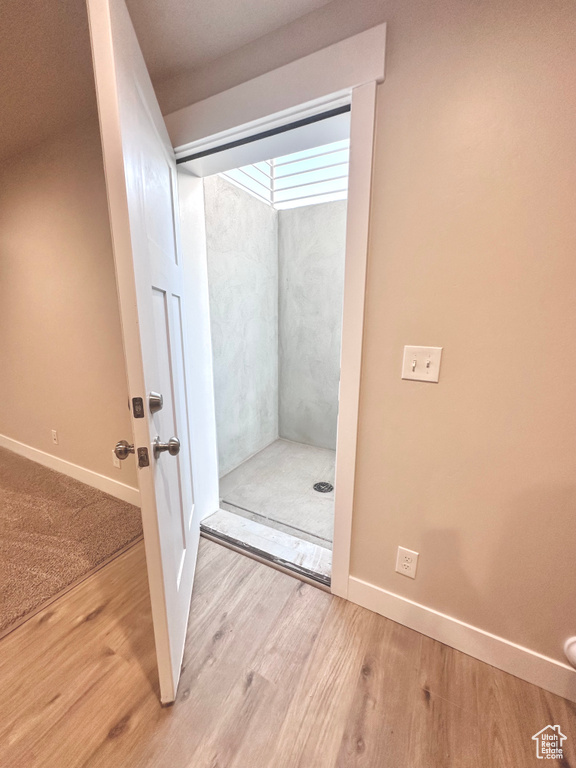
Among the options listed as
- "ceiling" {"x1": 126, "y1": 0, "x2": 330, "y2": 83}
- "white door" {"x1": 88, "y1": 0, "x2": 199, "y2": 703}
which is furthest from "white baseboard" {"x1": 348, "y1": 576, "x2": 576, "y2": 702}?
"ceiling" {"x1": 126, "y1": 0, "x2": 330, "y2": 83}

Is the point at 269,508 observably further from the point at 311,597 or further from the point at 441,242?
the point at 441,242

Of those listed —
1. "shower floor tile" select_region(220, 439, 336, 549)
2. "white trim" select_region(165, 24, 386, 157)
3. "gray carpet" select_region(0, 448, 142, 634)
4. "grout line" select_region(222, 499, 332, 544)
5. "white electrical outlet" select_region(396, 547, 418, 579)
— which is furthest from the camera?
"shower floor tile" select_region(220, 439, 336, 549)

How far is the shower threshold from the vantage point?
152 centimetres

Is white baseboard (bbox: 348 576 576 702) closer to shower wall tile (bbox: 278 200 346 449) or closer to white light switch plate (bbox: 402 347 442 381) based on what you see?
white light switch plate (bbox: 402 347 442 381)

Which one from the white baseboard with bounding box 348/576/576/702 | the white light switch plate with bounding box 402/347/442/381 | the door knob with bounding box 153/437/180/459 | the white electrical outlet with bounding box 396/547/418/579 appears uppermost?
the white light switch plate with bounding box 402/347/442/381

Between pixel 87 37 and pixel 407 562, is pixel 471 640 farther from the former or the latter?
pixel 87 37

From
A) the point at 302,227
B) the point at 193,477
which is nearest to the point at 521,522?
the point at 193,477

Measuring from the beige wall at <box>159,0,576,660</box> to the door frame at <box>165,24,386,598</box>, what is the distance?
1.6 inches

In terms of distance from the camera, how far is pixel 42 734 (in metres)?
0.92

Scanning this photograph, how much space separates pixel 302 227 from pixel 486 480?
262 centimetres

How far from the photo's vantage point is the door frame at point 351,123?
37.8 inches

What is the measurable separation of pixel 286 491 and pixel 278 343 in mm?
1481

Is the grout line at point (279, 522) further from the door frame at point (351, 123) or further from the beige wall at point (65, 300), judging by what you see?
the beige wall at point (65, 300)

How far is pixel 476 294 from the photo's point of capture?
942mm
